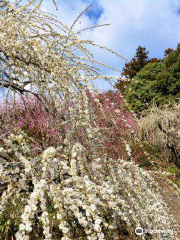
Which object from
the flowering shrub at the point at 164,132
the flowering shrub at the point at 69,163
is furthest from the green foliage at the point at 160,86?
the flowering shrub at the point at 69,163

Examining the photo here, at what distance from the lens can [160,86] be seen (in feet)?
33.7

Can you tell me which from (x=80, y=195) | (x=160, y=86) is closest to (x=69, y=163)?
(x=80, y=195)

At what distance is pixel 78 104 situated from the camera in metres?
1.66

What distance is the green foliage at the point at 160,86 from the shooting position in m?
9.95

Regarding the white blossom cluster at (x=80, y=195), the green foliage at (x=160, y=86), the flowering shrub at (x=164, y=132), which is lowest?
the white blossom cluster at (x=80, y=195)

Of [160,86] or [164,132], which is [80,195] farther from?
[160,86]

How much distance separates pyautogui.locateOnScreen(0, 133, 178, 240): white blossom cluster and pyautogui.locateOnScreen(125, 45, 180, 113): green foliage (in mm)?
8232

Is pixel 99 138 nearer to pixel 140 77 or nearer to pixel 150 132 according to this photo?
pixel 150 132

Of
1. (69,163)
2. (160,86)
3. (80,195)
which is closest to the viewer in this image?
(80,195)

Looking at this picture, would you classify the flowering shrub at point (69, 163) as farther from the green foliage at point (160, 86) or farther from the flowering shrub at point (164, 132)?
the green foliage at point (160, 86)

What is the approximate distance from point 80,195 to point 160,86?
9412 mm

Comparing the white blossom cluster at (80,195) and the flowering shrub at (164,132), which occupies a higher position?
the flowering shrub at (164,132)

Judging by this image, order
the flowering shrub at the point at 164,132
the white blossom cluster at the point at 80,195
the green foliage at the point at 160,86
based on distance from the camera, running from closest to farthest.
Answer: the white blossom cluster at the point at 80,195
the flowering shrub at the point at 164,132
the green foliage at the point at 160,86

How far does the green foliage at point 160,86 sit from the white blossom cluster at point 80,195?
823cm
